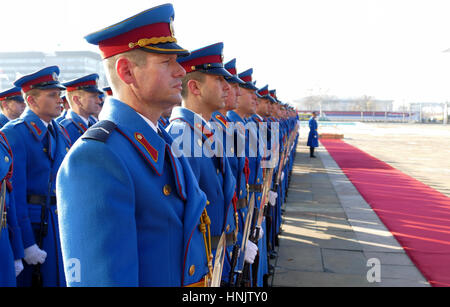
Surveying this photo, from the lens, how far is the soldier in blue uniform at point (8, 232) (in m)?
2.59

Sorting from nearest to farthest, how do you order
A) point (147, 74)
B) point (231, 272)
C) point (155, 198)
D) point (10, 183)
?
1. point (155, 198)
2. point (147, 74)
3. point (231, 272)
4. point (10, 183)

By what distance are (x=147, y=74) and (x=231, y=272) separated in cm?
147

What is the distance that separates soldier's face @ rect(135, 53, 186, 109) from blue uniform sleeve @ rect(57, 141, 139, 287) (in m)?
0.37

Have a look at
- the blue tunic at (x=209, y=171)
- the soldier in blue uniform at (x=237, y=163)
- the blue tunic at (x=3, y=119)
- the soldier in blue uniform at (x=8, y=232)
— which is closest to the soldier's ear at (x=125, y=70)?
the blue tunic at (x=209, y=171)

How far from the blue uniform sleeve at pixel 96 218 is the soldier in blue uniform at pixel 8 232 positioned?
1566mm

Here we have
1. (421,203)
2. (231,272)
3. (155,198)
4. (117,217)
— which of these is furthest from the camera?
(421,203)

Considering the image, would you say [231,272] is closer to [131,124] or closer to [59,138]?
[131,124]

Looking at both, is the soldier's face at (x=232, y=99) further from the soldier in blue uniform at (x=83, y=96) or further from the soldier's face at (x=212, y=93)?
the soldier in blue uniform at (x=83, y=96)

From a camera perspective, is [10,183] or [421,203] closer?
[10,183]

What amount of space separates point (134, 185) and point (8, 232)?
1885 mm

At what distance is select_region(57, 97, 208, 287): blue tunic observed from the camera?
49.2 inches

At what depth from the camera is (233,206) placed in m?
2.58
